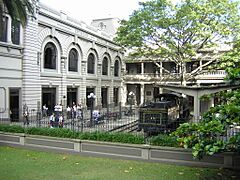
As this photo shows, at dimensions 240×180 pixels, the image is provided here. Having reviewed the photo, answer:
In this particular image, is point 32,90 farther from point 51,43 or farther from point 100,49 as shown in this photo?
point 100,49

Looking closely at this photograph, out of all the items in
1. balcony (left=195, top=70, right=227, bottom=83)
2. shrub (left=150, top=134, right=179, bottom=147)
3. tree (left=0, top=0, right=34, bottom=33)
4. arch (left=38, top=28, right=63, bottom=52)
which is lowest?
shrub (left=150, top=134, right=179, bottom=147)

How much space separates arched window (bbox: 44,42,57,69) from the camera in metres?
31.5

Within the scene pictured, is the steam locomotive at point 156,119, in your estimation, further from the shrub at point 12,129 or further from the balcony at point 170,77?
the balcony at point 170,77

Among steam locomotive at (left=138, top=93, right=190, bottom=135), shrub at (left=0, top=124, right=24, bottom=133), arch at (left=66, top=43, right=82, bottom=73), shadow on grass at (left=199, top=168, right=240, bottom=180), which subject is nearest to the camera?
shadow on grass at (left=199, top=168, right=240, bottom=180)

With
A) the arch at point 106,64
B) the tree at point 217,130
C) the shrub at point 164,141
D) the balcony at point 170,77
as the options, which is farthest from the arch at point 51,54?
the tree at point 217,130

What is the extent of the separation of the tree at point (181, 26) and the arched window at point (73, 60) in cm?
886

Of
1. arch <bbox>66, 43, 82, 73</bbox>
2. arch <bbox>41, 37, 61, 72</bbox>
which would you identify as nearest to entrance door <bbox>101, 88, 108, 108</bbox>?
arch <bbox>66, 43, 82, 73</bbox>

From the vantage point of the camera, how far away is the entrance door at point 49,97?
3148 cm

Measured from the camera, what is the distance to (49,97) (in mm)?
32500

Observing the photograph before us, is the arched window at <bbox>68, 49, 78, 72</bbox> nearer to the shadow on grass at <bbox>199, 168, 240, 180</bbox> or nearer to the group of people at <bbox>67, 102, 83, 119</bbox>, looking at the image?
the group of people at <bbox>67, 102, 83, 119</bbox>

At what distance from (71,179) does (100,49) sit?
35.8m

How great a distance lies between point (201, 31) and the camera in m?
26.2

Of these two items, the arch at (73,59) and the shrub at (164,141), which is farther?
the arch at (73,59)

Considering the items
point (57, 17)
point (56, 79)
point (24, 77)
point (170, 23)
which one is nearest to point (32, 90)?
point (24, 77)
